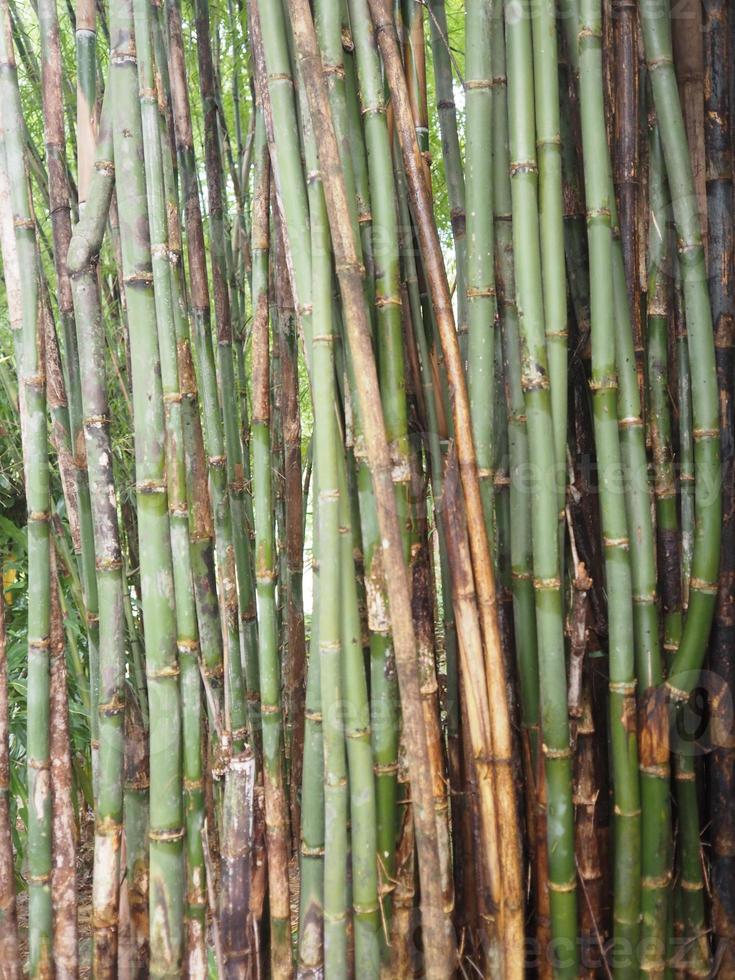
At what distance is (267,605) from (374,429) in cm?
28

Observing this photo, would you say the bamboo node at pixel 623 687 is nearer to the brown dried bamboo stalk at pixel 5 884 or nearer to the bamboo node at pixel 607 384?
the bamboo node at pixel 607 384

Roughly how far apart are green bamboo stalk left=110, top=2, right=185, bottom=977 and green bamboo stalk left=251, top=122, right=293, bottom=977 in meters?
0.10

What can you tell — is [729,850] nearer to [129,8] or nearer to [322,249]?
[322,249]

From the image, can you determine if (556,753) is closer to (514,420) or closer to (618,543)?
(618,543)

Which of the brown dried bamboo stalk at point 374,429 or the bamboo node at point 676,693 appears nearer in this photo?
the brown dried bamboo stalk at point 374,429

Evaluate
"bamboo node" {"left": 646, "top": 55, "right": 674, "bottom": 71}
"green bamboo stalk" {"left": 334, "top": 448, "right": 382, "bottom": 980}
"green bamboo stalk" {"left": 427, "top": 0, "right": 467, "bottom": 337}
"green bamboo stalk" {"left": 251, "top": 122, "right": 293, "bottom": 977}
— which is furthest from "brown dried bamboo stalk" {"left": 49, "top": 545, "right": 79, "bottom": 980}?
"bamboo node" {"left": 646, "top": 55, "right": 674, "bottom": 71}

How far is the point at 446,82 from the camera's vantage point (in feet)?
4.00

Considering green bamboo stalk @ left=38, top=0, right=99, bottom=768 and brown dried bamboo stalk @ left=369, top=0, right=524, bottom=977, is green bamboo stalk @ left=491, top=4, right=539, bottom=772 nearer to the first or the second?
brown dried bamboo stalk @ left=369, top=0, right=524, bottom=977

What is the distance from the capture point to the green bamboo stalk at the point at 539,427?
1.01 metres

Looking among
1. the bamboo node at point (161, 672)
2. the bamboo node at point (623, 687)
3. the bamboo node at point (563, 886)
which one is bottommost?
the bamboo node at point (563, 886)

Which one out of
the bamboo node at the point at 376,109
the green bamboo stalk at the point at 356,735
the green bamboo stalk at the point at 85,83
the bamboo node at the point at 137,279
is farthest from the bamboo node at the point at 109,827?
the bamboo node at the point at 376,109

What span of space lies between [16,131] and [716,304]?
Answer: 845 millimetres

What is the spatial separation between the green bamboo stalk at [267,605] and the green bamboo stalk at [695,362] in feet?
1.47

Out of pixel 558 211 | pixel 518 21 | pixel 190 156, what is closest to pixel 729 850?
pixel 558 211
